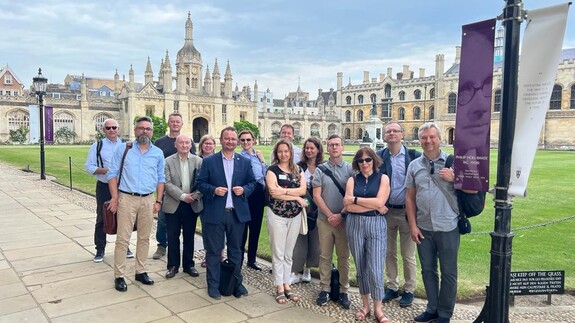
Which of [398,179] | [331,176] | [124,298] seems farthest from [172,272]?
[398,179]

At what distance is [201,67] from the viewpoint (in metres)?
63.3

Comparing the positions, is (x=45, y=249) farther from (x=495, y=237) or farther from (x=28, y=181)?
(x=28, y=181)

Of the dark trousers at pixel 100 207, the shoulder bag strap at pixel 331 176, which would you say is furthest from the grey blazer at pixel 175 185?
the shoulder bag strap at pixel 331 176

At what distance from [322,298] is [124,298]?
2115 millimetres

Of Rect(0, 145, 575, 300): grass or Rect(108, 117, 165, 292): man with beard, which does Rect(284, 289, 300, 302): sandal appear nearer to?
Rect(0, 145, 575, 300): grass

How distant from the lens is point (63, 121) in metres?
52.5

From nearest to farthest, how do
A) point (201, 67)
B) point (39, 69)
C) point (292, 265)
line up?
point (292, 265)
point (39, 69)
point (201, 67)

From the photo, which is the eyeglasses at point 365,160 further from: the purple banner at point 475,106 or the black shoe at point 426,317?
the black shoe at point 426,317

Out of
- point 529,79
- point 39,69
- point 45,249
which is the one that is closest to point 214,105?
point 39,69

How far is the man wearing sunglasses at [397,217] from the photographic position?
4516 millimetres

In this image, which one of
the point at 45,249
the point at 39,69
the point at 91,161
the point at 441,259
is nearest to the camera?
the point at 441,259

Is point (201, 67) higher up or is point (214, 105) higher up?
point (201, 67)

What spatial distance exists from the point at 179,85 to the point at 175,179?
5375cm

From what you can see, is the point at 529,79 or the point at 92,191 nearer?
the point at 529,79
